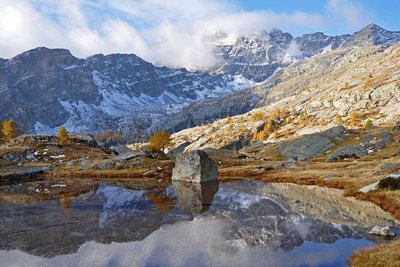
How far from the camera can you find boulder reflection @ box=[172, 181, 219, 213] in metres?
58.3

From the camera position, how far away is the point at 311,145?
150 m

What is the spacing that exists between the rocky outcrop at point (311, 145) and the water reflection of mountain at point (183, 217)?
73.0 metres

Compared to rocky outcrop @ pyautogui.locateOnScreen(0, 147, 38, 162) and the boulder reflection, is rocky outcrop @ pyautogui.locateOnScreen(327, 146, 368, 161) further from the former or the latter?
rocky outcrop @ pyautogui.locateOnScreen(0, 147, 38, 162)

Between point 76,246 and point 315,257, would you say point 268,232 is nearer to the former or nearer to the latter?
point 315,257

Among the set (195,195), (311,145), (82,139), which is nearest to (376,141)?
(311,145)

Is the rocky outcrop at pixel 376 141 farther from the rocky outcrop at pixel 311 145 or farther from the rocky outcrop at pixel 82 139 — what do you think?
the rocky outcrop at pixel 82 139

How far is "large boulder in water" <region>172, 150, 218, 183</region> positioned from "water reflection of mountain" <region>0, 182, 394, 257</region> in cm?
1849

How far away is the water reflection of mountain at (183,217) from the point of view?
128ft

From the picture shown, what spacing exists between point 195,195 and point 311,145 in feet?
294

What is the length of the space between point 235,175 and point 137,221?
61.9 m

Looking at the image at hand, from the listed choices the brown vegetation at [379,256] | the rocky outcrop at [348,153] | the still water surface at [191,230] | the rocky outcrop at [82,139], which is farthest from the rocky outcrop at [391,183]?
the rocky outcrop at [82,139]

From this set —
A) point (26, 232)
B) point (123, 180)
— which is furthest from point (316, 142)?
point (26, 232)

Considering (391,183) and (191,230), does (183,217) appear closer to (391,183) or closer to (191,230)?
(191,230)

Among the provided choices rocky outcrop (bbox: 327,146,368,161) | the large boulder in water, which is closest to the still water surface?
the large boulder in water
